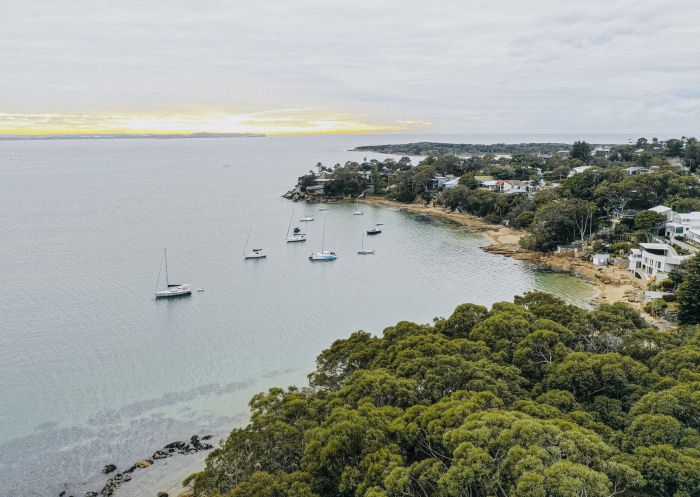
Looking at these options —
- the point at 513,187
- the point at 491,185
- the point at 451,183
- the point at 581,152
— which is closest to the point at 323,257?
the point at 513,187

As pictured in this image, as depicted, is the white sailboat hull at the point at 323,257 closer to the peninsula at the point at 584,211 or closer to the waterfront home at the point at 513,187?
the peninsula at the point at 584,211

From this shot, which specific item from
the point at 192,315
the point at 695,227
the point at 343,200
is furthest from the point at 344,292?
the point at 343,200

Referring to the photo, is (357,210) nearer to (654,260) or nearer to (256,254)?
(256,254)

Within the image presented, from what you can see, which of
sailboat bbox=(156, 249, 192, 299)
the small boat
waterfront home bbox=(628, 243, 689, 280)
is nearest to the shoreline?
waterfront home bbox=(628, 243, 689, 280)

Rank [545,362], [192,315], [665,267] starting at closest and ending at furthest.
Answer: [545,362] < [192,315] < [665,267]

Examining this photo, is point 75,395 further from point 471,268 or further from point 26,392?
point 471,268

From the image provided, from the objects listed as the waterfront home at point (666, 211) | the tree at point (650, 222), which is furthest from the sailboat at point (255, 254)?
the waterfront home at point (666, 211)

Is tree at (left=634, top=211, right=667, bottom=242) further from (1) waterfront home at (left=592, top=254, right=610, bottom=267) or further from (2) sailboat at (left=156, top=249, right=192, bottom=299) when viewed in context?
(2) sailboat at (left=156, top=249, right=192, bottom=299)
